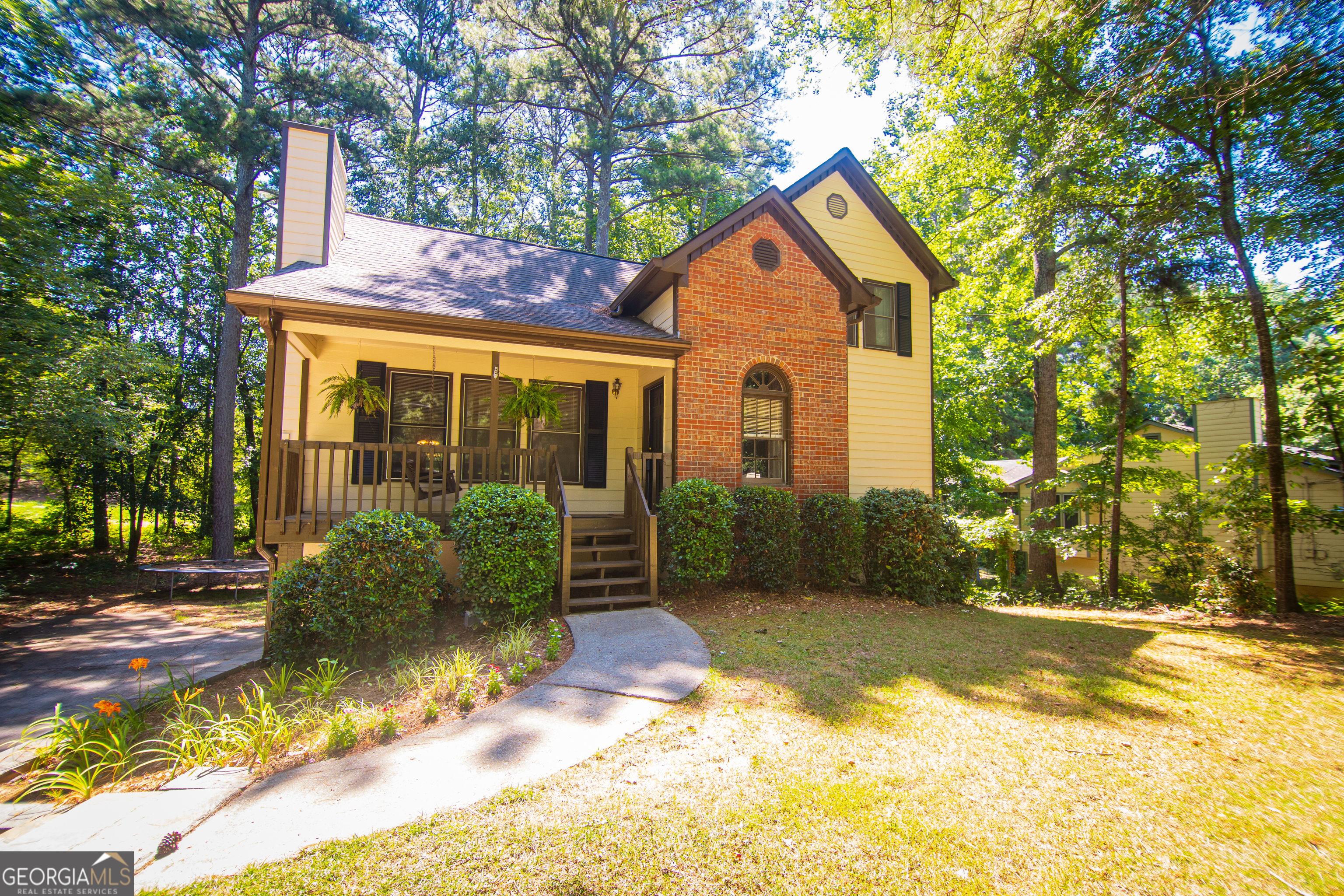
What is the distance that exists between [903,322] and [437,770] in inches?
406

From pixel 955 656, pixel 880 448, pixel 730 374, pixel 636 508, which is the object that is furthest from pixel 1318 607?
pixel 636 508

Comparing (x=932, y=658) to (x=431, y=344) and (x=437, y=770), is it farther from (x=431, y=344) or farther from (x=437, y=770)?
(x=431, y=344)

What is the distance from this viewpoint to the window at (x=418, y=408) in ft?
29.1

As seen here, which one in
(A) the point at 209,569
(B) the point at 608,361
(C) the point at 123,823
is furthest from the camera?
(A) the point at 209,569

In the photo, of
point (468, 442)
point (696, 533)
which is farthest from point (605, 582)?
point (468, 442)

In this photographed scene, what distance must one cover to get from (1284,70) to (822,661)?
9.11 m

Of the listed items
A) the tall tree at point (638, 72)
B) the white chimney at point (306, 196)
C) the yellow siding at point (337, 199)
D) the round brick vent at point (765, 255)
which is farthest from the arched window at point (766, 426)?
the tall tree at point (638, 72)

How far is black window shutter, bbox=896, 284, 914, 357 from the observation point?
10672mm

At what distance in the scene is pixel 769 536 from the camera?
7828 millimetres

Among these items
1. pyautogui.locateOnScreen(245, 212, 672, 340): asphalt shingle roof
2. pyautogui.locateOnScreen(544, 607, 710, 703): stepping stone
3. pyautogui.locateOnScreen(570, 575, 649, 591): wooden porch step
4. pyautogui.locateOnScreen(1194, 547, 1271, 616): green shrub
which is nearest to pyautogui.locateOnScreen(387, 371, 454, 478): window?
pyautogui.locateOnScreen(245, 212, 672, 340): asphalt shingle roof

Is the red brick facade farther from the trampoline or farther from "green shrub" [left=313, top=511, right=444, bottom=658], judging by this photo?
the trampoline

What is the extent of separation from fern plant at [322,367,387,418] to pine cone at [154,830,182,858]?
20.0 feet

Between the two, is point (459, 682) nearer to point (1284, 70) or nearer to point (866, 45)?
point (1284, 70)

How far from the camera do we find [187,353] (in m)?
18.6
